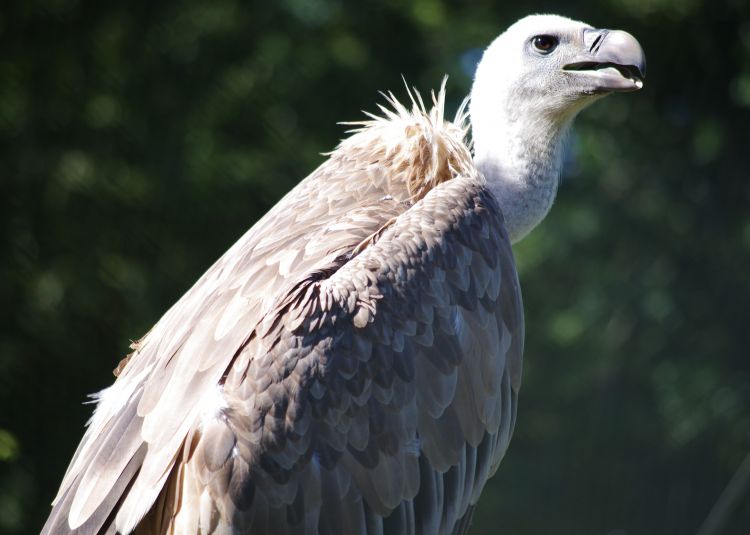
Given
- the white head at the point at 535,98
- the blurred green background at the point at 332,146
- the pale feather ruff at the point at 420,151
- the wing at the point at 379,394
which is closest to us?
→ the wing at the point at 379,394

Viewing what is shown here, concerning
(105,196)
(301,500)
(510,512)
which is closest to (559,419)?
(510,512)

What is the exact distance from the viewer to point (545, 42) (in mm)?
3322

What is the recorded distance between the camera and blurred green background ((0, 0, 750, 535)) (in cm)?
823

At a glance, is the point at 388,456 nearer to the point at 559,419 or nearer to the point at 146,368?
the point at 146,368

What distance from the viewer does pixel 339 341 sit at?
2539 millimetres

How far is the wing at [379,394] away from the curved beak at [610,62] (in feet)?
1.83

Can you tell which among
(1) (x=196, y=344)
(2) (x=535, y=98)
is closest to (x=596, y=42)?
(2) (x=535, y=98)

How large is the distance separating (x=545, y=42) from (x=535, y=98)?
18 centimetres

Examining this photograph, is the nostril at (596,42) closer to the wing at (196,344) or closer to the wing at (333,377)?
the wing at (333,377)

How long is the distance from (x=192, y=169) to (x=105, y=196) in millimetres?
689

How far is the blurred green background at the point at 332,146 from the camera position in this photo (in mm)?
8227

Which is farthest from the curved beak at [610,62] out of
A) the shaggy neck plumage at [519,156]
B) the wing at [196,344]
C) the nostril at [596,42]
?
the wing at [196,344]

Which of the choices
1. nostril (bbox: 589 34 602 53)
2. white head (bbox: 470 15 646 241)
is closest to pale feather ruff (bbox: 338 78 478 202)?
white head (bbox: 470 15 646 241)

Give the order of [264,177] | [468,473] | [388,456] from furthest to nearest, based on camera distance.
A: [264,177]
[468,473]
[388,456]
